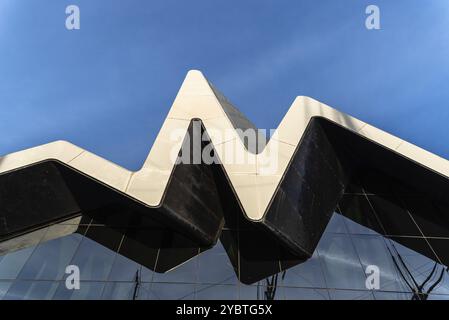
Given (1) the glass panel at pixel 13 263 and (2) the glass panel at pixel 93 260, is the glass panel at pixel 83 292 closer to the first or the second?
(2) the glass panel at pixel 93 260

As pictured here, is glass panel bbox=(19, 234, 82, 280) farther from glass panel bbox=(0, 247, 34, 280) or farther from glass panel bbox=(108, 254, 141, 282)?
glass panel bbox=(108, 254, 141, 282)

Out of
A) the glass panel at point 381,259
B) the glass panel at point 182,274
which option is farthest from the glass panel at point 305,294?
the glass panel at point 182,274

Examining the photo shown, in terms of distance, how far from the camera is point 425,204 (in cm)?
1250

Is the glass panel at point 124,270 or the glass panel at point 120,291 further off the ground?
the glass panel at point 124,270

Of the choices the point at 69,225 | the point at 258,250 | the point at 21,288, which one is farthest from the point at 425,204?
the point at 21,288

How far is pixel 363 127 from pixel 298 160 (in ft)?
9.17

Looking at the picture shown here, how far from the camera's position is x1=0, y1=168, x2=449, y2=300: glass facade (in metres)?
9.45

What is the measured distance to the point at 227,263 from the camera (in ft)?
33.7

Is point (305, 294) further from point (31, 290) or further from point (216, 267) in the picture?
point (31, 290)

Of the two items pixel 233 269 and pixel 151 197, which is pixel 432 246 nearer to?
pixel 233 269

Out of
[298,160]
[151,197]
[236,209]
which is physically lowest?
[236,209]

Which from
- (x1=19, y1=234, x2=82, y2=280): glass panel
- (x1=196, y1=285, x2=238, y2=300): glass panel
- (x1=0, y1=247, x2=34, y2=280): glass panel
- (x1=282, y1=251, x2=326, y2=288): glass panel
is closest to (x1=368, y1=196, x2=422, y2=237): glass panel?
(x1=282, y1=251, x2=326, y2=288): glass panel

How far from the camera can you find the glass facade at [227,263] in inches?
372
